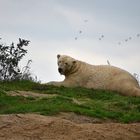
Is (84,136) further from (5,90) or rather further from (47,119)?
(5,90)

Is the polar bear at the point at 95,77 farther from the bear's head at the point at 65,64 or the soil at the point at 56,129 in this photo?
the soil at the point at 56,129

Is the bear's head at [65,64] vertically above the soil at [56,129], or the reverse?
the bear's head at [65,64]

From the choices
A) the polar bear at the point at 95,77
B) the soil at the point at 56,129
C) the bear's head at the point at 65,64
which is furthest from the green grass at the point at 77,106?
the bear's head at the point at 65,64

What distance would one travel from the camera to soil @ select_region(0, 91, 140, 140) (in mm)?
9445

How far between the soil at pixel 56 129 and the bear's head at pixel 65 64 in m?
8.97

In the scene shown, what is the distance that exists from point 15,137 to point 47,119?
1.08 m

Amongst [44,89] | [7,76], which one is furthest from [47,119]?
[7,76]

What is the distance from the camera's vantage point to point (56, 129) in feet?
32.0

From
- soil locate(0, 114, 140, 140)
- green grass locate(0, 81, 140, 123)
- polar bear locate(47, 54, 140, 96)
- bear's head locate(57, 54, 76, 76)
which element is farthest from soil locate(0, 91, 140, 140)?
bear's head locate(57, 54, 76, 76)

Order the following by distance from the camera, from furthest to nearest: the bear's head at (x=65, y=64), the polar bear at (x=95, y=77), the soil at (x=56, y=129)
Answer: the bear's head at (x=65, y=64), the polar bear at (x=95, y=77), the soil at (x=56, y=129)

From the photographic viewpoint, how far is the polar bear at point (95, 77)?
59.1 feet

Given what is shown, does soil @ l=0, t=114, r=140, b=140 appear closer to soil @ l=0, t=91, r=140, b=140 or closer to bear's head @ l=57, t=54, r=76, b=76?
soil @ l=0, t=91, r=140, b=140

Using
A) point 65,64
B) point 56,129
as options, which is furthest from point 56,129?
point 65,64

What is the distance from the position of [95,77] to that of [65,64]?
1.17 metres
